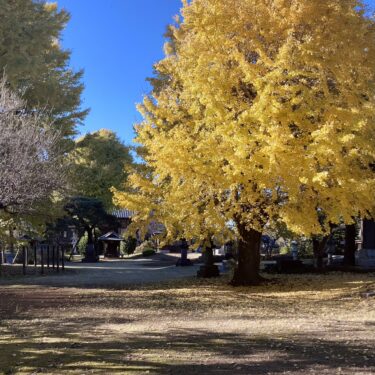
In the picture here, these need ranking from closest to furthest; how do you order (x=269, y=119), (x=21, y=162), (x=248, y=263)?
(x=269, y=119), (x=21, y=162), (x=248, y=263)

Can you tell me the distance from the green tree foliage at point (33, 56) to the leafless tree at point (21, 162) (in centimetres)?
280

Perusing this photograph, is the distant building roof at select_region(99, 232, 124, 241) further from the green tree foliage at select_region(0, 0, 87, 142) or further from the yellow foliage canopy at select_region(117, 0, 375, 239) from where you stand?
the yellow foliage canopy at select_region(117, 0, 375, 239)

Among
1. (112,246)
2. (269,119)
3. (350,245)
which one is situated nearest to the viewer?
(269,119)

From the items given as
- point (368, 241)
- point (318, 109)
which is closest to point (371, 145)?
point (318, 109)

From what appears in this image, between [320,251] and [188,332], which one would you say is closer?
[188,332]

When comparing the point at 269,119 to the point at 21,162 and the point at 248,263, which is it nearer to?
the point at 248,263

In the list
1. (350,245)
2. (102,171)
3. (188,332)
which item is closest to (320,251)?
(350,245)

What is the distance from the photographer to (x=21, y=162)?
14359 mm

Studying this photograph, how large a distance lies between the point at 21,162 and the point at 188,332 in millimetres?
8785

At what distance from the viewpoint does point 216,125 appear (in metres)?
12.7

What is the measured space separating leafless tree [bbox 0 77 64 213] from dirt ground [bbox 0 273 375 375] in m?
3.13

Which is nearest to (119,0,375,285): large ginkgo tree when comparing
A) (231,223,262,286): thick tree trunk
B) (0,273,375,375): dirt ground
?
(231,223,262,286): thick tree trunk

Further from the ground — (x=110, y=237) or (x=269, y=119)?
(x=269, y=119)

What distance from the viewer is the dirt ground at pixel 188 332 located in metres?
5.57
